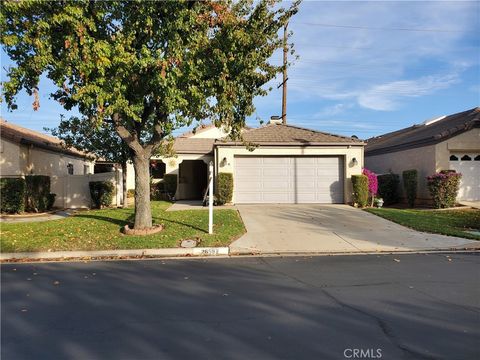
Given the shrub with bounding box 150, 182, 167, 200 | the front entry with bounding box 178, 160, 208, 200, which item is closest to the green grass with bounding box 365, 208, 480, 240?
the front entry with bounding box 178, 160, 208, 200

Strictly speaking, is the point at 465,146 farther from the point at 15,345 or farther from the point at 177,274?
the point at 15,345

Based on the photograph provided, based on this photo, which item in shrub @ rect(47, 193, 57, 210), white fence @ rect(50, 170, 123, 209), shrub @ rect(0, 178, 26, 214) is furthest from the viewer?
white fence @ rect(50, 170, 123, 209)

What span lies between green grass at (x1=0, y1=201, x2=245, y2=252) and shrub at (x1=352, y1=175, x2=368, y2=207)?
21.2 ft

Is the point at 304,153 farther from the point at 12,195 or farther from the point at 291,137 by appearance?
the point at 12,195

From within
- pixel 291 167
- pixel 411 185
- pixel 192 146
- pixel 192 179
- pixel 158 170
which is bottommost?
pixel 411 185

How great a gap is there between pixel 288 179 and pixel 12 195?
12212 mm

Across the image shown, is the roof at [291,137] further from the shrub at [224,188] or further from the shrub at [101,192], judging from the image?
the shrub at [101,192]

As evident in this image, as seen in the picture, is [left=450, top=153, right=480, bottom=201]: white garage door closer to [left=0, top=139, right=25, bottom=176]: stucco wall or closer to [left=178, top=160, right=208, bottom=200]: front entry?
[left=178, top=160, right=208, bottom=200]: front entry

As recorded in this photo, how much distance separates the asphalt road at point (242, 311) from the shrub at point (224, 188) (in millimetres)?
9892

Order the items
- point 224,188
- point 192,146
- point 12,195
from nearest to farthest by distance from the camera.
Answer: point 12,195 → point 224,188 → point 192,146

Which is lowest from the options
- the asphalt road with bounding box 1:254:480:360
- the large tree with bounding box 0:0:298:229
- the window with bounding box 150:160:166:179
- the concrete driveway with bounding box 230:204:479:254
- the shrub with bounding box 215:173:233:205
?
the asphalt road with bounding box 1:254:480:360

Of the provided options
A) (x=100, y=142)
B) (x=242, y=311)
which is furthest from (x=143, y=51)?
(x=100, y=142)

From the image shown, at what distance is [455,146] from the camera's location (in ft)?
64.2

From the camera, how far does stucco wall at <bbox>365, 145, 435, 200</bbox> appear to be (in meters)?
20.1
